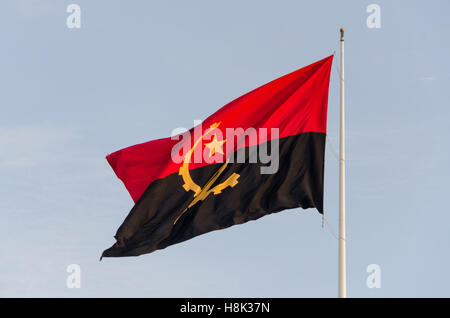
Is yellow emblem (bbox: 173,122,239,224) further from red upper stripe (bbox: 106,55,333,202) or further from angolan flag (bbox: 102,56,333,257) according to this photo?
red upper stripe (bbox: 106,55,333,202)

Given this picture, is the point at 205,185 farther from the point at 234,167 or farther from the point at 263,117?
the point at 263,117

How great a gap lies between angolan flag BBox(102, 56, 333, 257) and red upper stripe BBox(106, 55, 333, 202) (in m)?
0.03

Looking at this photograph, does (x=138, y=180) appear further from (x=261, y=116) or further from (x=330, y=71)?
(x=330, y=71)

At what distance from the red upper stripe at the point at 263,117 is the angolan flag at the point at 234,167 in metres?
0.03

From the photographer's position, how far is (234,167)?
2425 centimetres

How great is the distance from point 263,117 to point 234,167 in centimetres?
182

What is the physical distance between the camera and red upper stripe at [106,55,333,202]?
24.2 m

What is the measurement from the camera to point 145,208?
80.7 ft

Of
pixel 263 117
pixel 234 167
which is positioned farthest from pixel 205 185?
pixel 263 117

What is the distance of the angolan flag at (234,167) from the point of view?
23406mm

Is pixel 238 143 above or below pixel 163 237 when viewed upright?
above

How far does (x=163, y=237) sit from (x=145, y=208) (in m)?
1.36

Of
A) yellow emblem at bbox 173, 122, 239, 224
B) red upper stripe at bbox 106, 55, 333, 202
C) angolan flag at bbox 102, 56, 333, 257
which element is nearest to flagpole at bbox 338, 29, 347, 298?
angolan flag at bbox 102, 56, 333, 257

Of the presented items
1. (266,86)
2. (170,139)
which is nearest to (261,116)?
(266,86)
